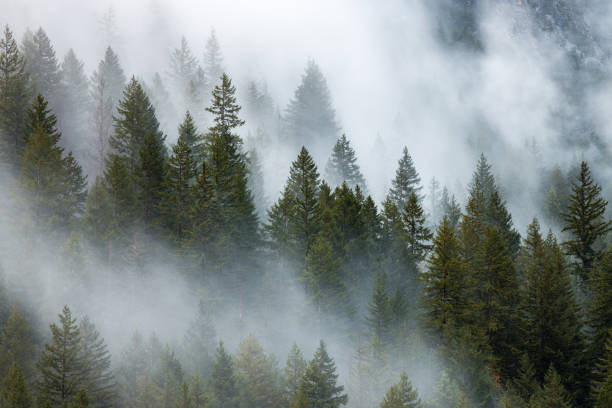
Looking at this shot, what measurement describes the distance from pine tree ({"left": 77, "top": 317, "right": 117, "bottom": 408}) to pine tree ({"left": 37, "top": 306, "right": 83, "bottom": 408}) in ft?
1.15

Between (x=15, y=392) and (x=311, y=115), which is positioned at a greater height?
(x=311, y=115)

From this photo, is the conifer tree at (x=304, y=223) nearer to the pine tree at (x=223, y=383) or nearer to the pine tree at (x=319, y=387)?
the pine tree at (x=319, y=387)

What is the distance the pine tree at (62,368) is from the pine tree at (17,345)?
9.41 feet

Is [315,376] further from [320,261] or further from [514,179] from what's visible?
[514,179]

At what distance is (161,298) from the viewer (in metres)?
41.2

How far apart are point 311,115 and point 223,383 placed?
60102mm

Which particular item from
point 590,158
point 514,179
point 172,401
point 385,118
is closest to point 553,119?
point 590,158

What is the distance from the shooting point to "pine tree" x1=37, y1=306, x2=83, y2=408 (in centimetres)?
2969

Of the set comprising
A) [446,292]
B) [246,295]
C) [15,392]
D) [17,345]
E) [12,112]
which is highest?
[12,112]

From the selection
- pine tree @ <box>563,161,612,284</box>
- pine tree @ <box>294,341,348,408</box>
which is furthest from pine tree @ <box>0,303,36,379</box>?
pine tree @ <box>563,161,612,284</box>

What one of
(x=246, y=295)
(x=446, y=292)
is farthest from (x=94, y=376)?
(x=446, y=292)

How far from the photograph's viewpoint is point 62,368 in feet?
99.6

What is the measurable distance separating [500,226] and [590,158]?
13461 cm

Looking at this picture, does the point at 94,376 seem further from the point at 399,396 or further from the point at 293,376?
the point at 399,396
